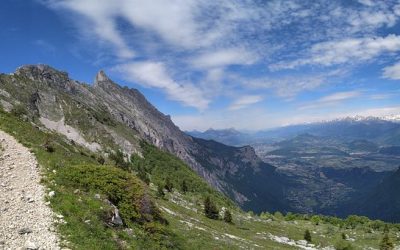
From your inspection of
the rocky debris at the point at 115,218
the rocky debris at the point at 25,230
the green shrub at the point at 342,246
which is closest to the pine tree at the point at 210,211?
the green shrub at the point at 342,246

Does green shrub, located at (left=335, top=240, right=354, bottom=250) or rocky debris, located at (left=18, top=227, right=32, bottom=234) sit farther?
green shrub, located at (left=335, top=240, right=354, bottom=250)

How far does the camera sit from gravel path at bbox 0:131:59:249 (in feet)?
78.5

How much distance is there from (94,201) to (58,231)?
18.1ft

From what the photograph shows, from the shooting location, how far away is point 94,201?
103 ft

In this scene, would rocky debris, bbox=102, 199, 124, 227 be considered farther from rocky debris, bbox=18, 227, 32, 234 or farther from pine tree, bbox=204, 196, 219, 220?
pine tree, bbox=204, 196, 219, 220

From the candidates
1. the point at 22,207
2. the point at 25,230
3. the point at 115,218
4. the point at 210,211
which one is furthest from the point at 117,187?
the point at 210,211

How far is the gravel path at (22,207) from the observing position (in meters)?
23.9

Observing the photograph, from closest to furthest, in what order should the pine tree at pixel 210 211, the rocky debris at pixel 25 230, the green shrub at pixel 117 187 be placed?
the rocky debris at pixel 25 230 → the green shrub at pixel 117 187 → the pine tree at pixel 210 211

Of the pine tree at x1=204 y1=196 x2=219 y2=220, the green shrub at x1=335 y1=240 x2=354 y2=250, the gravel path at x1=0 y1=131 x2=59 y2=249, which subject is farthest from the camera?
the pine tree at x1=204 y1=196 x2=219 y2=220

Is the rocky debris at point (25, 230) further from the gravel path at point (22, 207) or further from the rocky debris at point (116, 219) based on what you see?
the rocky debris at point (116, 219)

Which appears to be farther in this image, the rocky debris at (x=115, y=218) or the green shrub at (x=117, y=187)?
the green shrub at (x=117, y=187)

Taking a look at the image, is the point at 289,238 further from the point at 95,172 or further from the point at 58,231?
the point at 58,231

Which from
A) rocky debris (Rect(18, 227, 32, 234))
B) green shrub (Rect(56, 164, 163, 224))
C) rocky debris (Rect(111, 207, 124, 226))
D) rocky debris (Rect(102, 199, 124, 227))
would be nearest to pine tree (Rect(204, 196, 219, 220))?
green shrub (Rect(56, 164, 163, 224))

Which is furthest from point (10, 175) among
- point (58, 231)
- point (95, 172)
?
point (58, 231)
